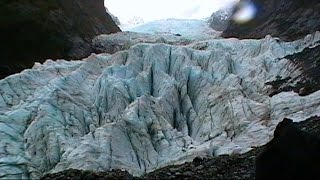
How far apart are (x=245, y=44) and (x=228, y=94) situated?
15.8 meters

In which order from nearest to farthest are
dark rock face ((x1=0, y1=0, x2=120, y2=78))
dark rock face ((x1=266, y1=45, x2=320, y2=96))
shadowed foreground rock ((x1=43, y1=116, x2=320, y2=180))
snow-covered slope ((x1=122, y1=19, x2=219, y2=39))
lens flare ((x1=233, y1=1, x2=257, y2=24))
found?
shadowed foreground rock ((x1=43, y1=116, x2=320, y2=180)) < dark rock face ((x1=266, y1=45, x2=320, y2=96)) < dark rock face ((x1=0, y1=0, x2=120, y2=78)) < lens flare ((x1=233, y1=1, x2=257, y2=24)) < snow-covered slope ((x1=122, y1=19, x2=219, y2=39))

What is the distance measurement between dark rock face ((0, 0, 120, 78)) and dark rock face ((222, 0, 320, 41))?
23881 millimetres

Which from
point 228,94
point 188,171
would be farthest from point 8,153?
point 228,94

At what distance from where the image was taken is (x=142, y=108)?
27.9 meters

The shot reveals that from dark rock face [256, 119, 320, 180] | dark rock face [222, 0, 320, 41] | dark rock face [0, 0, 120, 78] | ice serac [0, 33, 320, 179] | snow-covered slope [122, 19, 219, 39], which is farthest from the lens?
snow-covered slope [122, 19, 219, 39]

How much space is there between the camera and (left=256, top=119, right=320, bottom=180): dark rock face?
12.2 metres

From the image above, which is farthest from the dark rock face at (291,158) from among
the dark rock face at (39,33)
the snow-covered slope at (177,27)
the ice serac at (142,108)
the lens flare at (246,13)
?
the snow-covered slope at (177,27)

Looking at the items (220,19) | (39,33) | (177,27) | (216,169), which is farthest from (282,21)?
(216,169)

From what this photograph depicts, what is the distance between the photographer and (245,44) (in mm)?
43969

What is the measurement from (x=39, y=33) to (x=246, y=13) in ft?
125

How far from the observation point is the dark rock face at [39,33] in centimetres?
4802

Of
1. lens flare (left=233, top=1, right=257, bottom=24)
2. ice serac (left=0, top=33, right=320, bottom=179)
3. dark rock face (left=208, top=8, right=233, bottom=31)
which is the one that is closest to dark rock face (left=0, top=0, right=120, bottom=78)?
ice serac (left=0, top=33, right=320, bottom=179)

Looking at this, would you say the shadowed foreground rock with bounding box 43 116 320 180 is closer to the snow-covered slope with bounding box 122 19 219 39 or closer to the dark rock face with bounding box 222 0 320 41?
the dark rock face with bounding box 222 0 320 41

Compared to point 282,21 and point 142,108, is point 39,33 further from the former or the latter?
point 282,21
